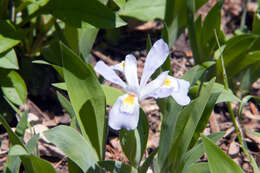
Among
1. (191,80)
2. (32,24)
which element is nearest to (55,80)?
(32,24)

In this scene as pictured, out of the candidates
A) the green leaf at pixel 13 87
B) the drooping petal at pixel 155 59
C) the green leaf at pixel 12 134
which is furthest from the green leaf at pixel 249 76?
the green leaf at pixel 12 134

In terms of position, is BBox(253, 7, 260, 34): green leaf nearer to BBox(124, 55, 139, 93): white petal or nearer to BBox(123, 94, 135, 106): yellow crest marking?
BBox(124, 55, 139, 93): white petal

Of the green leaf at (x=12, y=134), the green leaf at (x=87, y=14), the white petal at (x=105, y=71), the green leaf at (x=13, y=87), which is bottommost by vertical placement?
the green leaf at (x=13, y=87)

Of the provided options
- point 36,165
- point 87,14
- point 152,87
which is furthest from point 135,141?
point 87,14

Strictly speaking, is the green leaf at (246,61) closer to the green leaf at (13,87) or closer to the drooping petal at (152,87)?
the drooping petal at (152,87)

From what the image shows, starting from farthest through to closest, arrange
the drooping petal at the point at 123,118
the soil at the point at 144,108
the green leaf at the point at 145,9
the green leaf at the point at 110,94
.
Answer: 1. the green leaf at the point at 145,9
2. the soil at the point at 144,108
3. the green leaf at the point at 110,94
4. the drooping petal at the point at 123,118

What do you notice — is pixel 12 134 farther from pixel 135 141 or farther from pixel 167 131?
pixel 167 131
